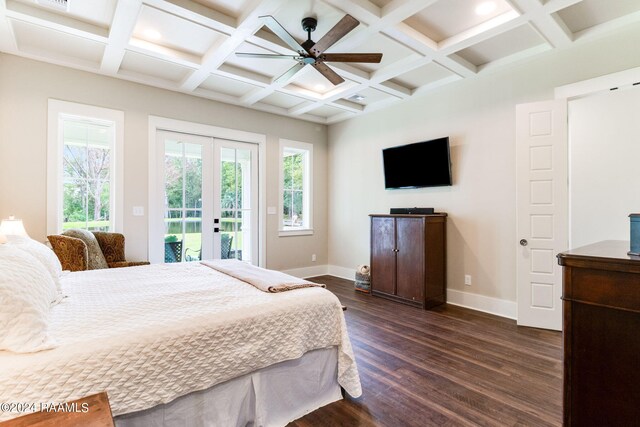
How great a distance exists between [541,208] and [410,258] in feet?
4.94

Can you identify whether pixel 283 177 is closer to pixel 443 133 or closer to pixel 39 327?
pixel 443 133

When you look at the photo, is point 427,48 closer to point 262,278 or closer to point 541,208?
point 541,208

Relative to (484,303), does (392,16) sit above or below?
above

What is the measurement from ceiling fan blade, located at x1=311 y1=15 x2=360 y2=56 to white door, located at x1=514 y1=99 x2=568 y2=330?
7.22 feet

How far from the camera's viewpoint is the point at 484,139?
3799mm

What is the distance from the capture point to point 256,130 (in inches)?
198

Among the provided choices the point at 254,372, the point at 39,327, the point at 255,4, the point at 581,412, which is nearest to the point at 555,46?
the point at 255,4

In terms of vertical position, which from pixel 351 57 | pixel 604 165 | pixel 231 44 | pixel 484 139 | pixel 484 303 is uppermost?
pixel 231 44

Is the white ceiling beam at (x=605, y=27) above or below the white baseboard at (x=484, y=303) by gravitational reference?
above

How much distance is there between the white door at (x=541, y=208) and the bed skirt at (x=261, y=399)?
2.47m

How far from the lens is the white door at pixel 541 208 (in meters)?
3.11

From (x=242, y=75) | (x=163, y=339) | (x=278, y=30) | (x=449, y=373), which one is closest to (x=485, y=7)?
(x=278, y=30)

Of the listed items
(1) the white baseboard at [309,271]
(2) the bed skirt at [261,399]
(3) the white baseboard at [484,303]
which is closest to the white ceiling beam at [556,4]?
(3) the white baseboard at [484,303]

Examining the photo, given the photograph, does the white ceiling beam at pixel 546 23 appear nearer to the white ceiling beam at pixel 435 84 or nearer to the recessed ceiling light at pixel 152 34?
the white ceiling beam at pixel 435 84
